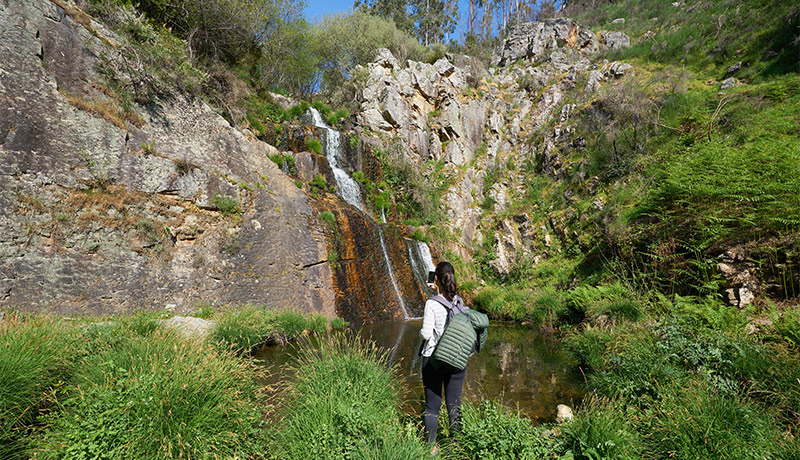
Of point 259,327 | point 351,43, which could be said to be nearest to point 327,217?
point 259,327

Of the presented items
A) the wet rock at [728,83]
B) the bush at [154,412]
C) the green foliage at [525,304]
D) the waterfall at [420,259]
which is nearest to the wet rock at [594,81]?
the wet rock at [728,83]

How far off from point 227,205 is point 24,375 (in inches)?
321

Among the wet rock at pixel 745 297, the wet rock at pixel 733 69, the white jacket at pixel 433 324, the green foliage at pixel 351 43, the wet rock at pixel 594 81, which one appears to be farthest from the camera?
the green foliage at pixel 351 43

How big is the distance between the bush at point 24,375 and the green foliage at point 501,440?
3.49 meters

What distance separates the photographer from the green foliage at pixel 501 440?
2.70m

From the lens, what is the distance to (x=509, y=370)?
22.2ft

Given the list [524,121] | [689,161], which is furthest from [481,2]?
[689,161]

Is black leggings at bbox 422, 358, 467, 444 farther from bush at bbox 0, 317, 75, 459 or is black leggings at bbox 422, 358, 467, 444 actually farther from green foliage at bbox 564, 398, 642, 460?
bush at bbox 0, 317, 75, 459

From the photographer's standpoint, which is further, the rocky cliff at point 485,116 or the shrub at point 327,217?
the rocky cliff at point 485,116

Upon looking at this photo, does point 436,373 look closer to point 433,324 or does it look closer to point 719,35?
point 433,324

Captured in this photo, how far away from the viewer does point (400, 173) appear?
62.7 feet

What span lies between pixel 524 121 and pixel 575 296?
19.3 m

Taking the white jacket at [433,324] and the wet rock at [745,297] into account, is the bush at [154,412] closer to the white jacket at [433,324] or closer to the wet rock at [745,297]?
the white jacket at [433,324]

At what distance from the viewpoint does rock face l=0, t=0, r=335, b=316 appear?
23.1 feet
